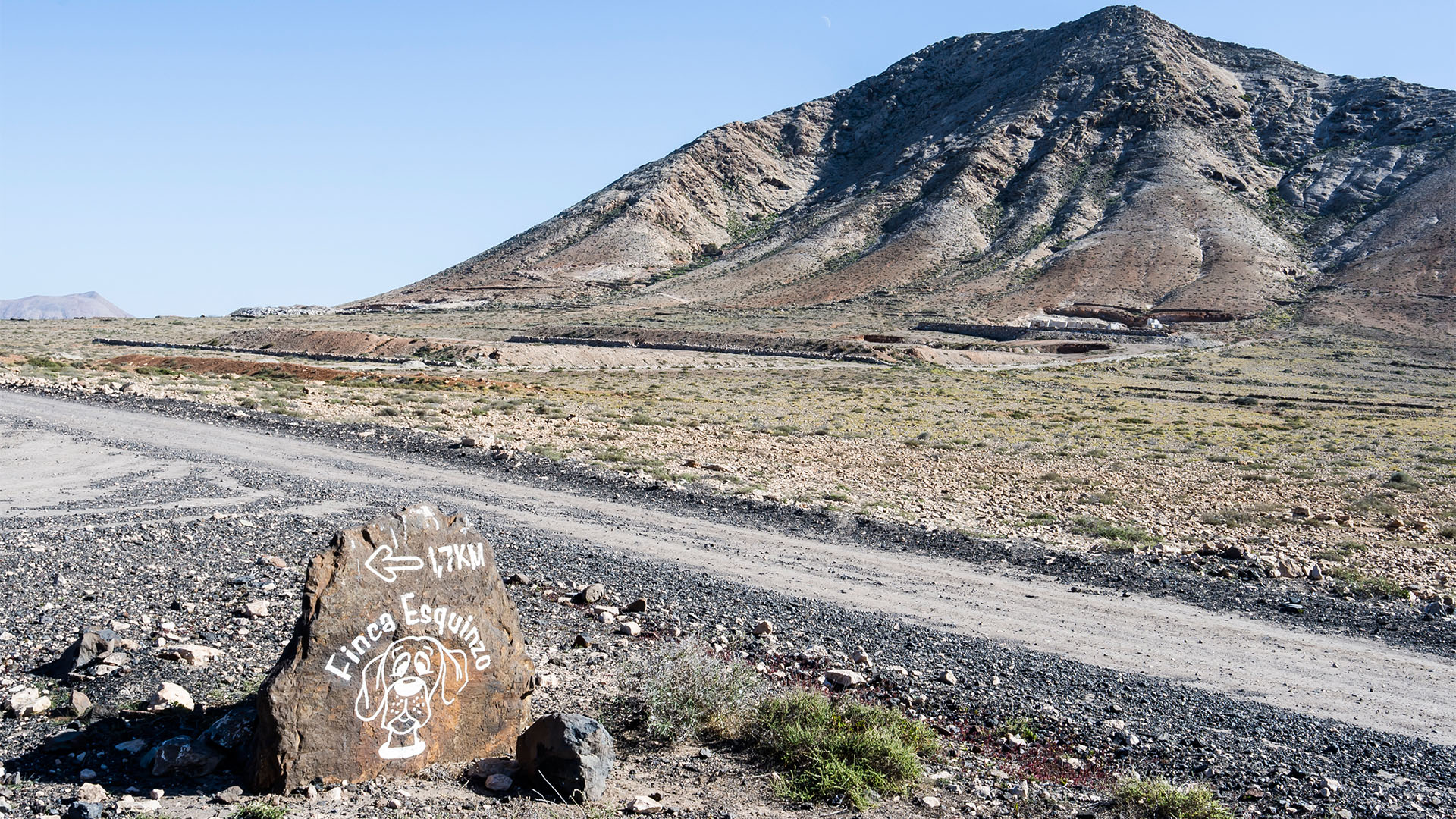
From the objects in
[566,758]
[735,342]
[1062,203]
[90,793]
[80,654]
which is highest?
[1062,203]

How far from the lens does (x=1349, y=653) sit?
970 cm

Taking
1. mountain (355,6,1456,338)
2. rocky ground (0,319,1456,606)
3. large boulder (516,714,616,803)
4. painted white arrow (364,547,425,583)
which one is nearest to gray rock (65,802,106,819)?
painted white arrow (364,547,425,583)

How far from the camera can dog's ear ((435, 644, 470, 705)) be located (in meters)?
5.99

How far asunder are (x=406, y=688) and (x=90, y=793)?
1697 mm

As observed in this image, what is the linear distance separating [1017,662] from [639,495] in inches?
341

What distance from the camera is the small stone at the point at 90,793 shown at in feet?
17.3

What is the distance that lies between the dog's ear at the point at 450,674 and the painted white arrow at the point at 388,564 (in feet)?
1.76

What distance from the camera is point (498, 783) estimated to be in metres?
5.80

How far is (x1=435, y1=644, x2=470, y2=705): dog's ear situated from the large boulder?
53 cm

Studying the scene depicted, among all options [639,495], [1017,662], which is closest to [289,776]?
[1017,662]

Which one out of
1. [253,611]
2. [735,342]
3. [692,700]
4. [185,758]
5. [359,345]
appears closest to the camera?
[185,758]

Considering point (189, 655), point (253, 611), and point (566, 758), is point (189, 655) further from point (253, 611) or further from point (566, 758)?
point (566, 758)

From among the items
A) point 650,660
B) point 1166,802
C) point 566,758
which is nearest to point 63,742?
point 566,758

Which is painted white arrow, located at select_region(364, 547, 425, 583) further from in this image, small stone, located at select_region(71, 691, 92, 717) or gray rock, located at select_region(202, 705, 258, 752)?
small stone, located at select_region(71, 691, 92, 717)
